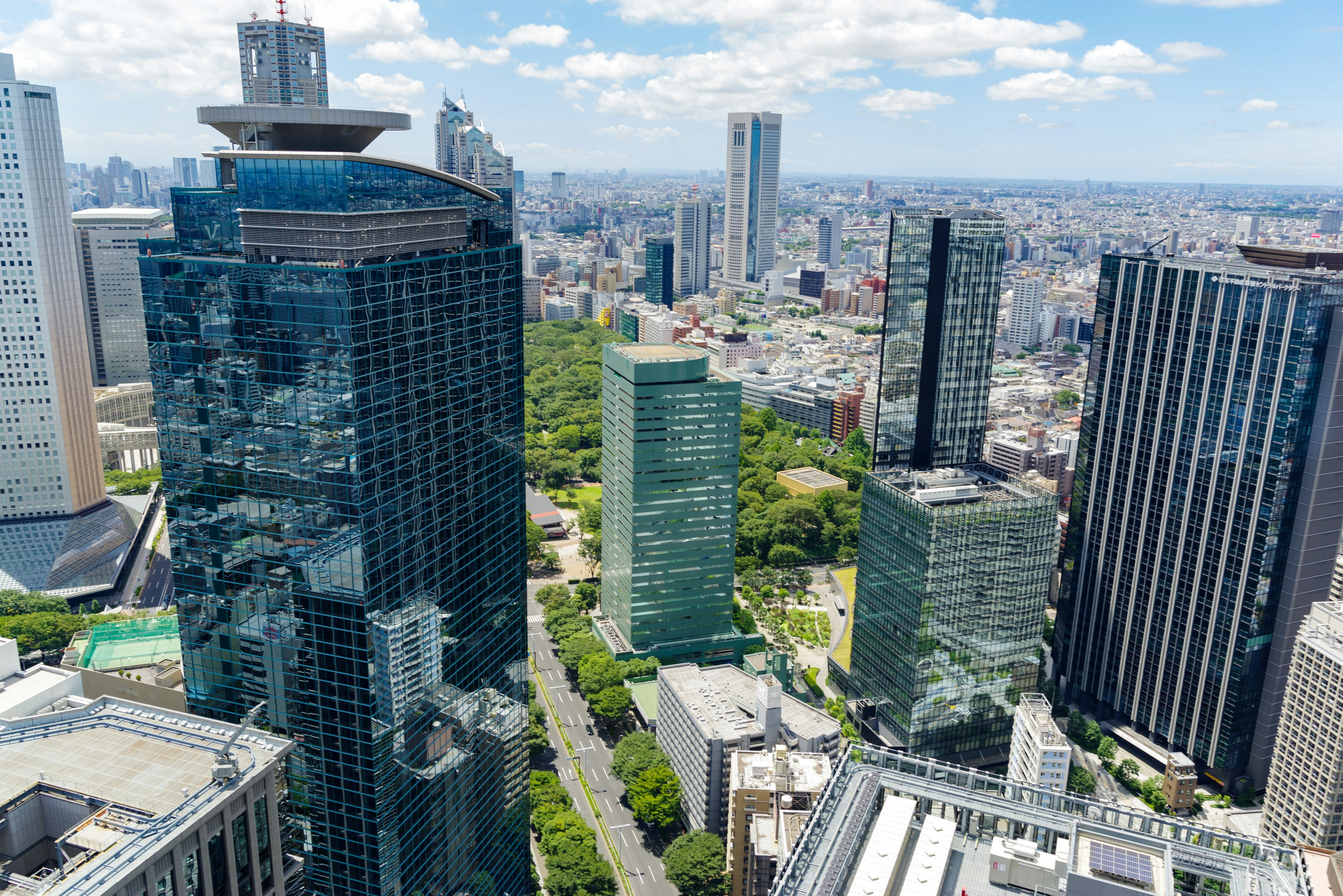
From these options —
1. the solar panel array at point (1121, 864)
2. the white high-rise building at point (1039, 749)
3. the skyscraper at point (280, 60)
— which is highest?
the skyscraper at point (280, 60)

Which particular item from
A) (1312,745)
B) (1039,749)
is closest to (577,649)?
(1039,749)

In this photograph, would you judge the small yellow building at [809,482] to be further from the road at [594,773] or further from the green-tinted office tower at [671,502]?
the road at [594,773]

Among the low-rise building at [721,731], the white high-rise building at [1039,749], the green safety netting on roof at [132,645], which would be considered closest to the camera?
the white high-rise building at [1039,749]

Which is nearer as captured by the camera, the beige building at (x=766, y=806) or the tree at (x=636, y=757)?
the beige building at (x=766, y=806)

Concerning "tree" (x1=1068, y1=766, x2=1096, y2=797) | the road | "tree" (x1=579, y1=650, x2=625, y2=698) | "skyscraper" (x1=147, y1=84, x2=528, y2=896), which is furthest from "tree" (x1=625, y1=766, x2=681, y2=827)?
"tree" (x1=1068, y1=766, x2=1096, y2=797)

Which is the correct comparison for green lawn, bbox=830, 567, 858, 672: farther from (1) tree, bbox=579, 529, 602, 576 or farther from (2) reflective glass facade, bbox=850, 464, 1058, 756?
(1) tree, bbox=579, 529, 602, 576

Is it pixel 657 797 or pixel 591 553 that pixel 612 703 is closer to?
pixel 657 797

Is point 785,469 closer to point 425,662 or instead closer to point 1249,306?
point 1249,306

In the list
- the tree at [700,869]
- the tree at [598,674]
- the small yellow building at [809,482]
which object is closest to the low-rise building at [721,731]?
the tree at [700,869]
